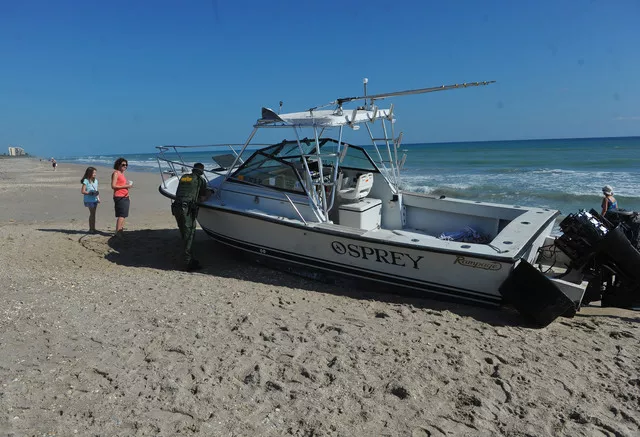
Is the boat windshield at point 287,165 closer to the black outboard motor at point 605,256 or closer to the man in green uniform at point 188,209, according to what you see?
the man in green uniform at point 188,209

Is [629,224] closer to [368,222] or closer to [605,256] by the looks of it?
[605,256]

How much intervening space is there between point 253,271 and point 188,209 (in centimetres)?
132

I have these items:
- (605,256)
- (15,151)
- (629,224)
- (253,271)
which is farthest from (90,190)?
(15,151)

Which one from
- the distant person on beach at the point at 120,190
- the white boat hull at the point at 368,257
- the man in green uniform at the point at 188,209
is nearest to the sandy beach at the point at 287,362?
the white boat hull at the point at 368,257

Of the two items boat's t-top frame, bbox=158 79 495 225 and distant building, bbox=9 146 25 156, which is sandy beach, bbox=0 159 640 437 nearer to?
boat's t-top frame, bbox=158 79 495 225

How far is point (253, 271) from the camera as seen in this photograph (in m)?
6.64

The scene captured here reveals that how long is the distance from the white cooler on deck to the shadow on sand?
997 mm

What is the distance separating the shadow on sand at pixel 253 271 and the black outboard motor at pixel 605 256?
89 centimetres

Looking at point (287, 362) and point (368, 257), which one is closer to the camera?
point (287, 362)

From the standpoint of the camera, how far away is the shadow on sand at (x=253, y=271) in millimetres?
5281

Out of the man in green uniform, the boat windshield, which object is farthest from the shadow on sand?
the boat windshield

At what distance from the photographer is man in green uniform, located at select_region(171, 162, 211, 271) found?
6547 millimetres

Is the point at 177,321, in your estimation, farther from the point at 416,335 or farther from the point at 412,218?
the point at 412,218

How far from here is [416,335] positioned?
4.48 meters
